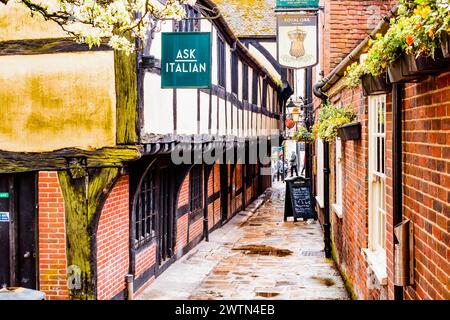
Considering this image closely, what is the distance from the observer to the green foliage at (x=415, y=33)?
2695mm

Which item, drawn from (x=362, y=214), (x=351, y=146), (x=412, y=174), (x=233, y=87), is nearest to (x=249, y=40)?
(x=233, y=87)

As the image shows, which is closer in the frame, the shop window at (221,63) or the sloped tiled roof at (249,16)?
the shop window at (221,63)

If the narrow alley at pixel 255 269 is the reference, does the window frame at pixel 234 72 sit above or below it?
above

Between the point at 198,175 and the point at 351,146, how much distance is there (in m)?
6.88

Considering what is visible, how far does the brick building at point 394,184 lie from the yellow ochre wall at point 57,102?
10.7 ft

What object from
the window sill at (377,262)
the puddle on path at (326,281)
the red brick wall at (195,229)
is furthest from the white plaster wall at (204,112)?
the window sill at (377,262)

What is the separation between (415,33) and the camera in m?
3.01

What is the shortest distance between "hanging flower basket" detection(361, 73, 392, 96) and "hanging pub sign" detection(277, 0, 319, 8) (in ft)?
28.3

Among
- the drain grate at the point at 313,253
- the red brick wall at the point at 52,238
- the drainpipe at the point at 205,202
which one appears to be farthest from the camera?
the drainpipe at the point at 205,202

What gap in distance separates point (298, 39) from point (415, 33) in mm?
11119

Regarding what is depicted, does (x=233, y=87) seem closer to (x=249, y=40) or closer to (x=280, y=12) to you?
(x=280, y=12)

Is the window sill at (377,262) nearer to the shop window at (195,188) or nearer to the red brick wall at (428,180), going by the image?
the red brick wall at (428,180)

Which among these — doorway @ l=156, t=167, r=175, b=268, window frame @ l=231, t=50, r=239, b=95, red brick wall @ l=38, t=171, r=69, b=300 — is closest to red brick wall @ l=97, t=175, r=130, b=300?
red brick wall @ l=38, t=171, r=69, b=300

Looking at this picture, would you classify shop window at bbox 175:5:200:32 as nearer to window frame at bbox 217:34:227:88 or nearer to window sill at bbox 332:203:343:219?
window frame at bbox 217:34:227:88
